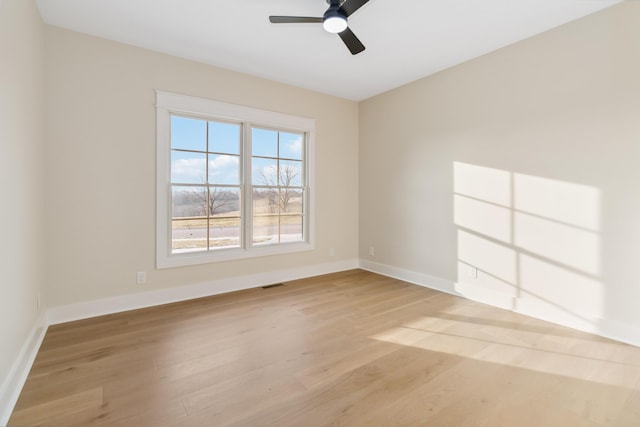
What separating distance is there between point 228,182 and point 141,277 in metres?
1.53

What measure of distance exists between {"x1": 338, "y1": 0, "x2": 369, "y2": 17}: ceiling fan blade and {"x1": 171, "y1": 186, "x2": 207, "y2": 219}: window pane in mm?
2559

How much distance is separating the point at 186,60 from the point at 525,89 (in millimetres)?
3889

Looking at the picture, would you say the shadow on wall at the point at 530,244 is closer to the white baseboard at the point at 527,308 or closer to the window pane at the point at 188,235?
the white baseboard at the point at 527,308

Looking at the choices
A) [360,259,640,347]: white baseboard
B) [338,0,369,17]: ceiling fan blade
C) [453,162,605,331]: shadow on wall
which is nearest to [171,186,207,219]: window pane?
[338,0,369,17]: ceiling fan blade

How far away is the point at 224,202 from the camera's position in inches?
151

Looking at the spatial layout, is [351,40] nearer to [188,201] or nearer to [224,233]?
[188,201]

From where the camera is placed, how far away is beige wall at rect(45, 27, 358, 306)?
9.27 ft

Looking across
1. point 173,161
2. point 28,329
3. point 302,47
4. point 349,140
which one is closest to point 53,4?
point 173,161

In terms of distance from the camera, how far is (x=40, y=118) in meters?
2.60

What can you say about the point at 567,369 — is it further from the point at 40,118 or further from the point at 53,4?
the point at 53,4

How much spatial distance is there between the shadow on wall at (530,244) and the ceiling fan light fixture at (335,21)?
228 cm

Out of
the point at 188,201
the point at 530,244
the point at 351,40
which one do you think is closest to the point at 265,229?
the point at 188,201

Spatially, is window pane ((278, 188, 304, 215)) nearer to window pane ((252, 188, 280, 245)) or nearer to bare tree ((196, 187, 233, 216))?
window pane ((252, 188, 280, 245))

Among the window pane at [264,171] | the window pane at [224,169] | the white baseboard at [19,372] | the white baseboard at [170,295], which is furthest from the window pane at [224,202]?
the white baseboard at [19,372]
